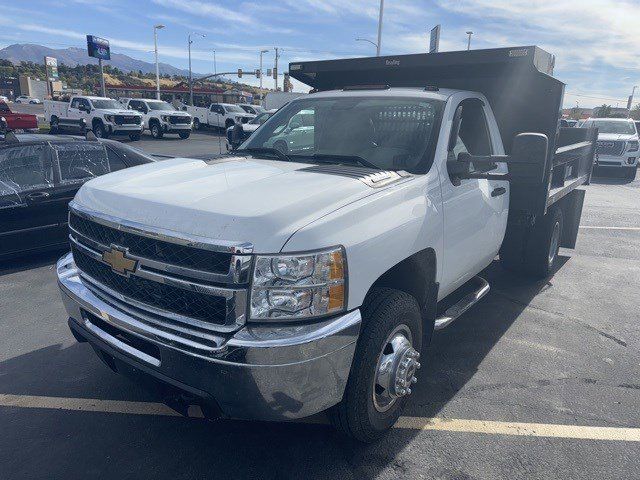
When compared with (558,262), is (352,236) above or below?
above

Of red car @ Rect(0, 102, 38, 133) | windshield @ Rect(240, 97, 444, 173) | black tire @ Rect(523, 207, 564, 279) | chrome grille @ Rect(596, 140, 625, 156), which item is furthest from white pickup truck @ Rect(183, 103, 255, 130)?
windshield @ Rect(240, 97, 444, 173)

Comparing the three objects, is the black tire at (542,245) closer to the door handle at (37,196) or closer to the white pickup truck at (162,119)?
the door handle at (37,196)

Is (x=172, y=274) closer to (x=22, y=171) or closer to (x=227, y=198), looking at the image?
(x=227, y=198)

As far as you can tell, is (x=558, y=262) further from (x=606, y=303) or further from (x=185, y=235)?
(x=185, y=235)

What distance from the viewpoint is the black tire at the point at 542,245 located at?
5.51 meters

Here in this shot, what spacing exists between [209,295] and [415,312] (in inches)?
53.0

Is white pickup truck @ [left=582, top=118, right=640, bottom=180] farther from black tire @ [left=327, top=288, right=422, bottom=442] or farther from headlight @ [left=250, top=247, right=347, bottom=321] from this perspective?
headlight @ [left=250, top=247, right=347, bottom=321]

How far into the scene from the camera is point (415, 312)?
298cm

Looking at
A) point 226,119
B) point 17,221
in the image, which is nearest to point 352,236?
point 17,221

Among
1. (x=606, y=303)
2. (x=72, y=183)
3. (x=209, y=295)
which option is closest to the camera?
(x=209, y=295)

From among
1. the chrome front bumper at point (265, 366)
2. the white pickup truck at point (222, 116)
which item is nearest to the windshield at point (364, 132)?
the chrome front bumper at point (265, 366)

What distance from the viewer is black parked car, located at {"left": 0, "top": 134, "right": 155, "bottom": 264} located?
5.73 metres

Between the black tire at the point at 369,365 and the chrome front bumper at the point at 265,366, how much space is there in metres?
0.18

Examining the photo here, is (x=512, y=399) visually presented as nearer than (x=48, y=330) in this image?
Yes
